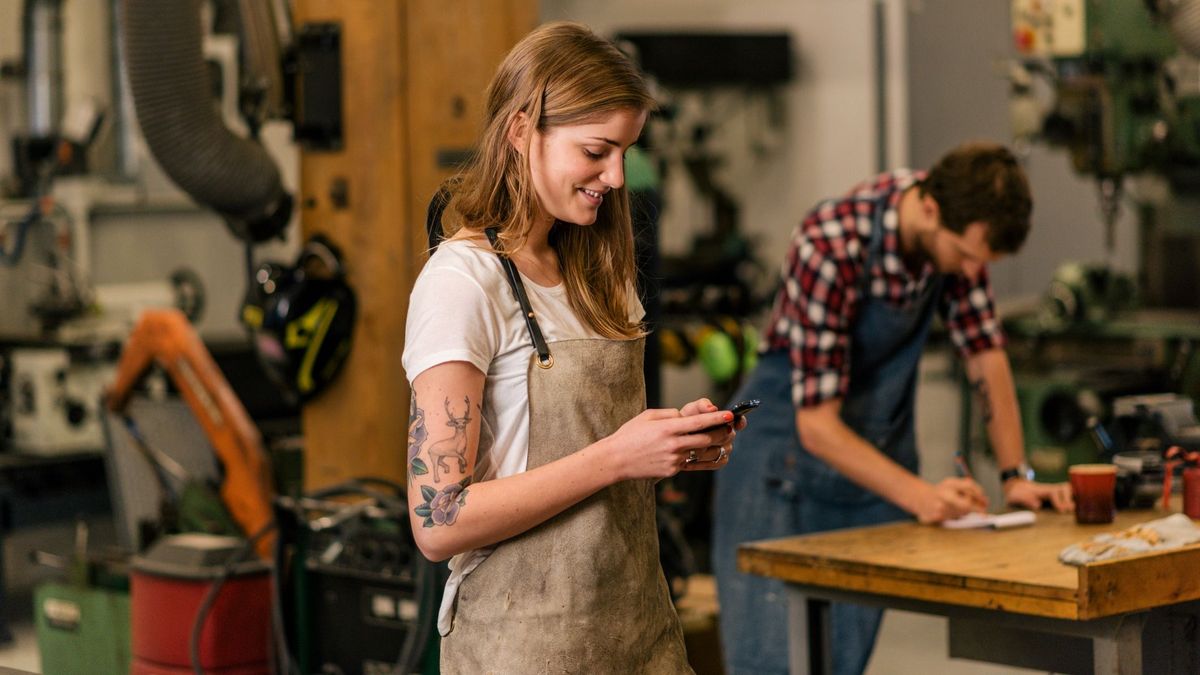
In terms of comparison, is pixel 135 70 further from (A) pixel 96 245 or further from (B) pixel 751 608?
(A) pixel 96 245

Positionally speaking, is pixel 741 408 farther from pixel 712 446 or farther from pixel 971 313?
pixel 971 313

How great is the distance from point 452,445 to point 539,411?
14cm

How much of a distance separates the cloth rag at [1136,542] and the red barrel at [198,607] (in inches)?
81.5

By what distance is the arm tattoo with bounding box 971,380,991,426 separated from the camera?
353cm

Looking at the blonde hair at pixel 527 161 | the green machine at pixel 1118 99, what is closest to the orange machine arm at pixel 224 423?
the blonde hair at pixel 527 161

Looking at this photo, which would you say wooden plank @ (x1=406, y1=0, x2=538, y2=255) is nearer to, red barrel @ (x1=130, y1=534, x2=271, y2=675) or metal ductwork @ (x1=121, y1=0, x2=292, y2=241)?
metal ductwork @ (x1=121, y1=0, x2=292, y2=241)

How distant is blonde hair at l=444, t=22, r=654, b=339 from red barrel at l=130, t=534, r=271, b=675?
209 cm

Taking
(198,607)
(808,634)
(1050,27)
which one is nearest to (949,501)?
(808,634)

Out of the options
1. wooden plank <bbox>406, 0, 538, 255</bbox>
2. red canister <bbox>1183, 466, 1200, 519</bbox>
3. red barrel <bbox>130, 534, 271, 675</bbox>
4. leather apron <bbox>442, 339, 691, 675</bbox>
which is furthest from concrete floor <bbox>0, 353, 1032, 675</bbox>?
wooden plank <bbox>406, 0, 538, 255</bbox>

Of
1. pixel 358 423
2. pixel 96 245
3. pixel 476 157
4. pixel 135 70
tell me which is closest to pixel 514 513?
pixel 476 157

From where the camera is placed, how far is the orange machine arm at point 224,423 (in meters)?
4.38

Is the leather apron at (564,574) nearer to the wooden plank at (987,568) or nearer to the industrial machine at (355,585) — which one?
the wooden plank at (987,568)

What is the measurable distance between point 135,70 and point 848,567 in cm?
241

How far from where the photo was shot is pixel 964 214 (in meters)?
3.10
